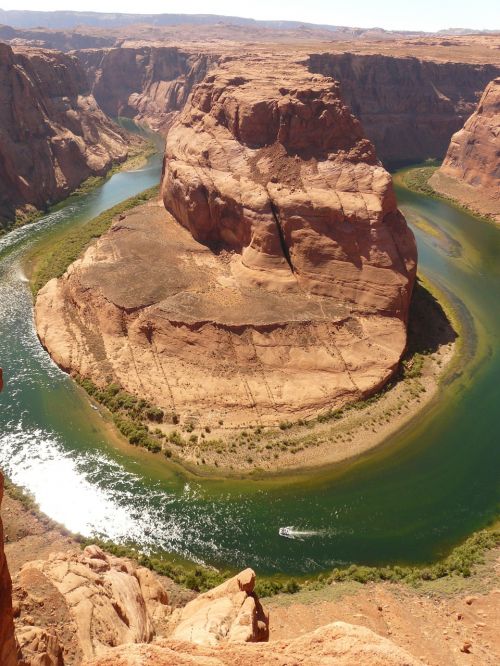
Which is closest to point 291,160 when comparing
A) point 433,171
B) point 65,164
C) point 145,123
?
point 65,164

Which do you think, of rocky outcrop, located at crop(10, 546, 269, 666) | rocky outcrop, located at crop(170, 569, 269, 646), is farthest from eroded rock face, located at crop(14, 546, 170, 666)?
rocky outcrop, located at crop(170, 569, 269, 646)

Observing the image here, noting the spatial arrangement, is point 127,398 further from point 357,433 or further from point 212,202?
point 212,202

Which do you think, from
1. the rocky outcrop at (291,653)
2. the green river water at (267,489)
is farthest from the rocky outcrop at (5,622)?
the green river water at (267,489)

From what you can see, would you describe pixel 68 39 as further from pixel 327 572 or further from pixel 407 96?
pixel 327 572

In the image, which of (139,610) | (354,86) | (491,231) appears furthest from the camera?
(354,86)

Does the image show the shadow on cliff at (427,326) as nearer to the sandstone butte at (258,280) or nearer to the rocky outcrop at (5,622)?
the sandstone butte at (258,280)

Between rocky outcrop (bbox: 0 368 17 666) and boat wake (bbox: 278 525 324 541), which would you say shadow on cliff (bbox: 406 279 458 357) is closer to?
boat wake (bbox: 278 525 324 541)

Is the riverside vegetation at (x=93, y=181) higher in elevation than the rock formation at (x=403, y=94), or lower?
lower
